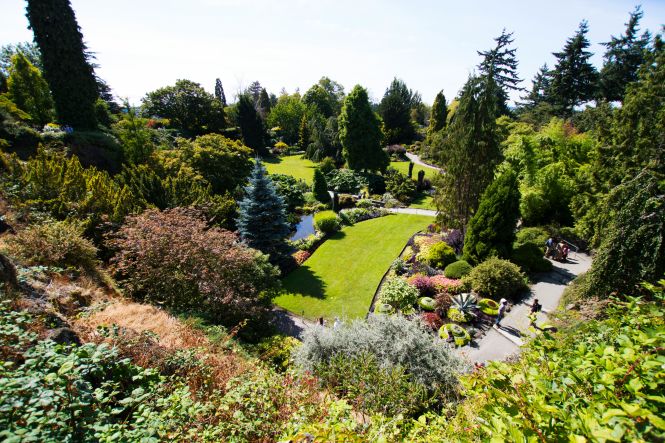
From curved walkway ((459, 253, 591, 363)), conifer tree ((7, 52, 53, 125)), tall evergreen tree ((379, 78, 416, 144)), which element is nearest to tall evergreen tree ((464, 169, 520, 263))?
curved walkway ((459, 253, 591, 363))

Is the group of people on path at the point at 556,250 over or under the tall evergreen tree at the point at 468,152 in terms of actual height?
under

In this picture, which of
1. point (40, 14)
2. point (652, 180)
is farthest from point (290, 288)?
point (40, 14)

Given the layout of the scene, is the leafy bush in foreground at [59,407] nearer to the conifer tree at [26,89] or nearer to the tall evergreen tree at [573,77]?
the conifer tree at [26,89]

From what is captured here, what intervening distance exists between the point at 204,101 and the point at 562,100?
4691cm

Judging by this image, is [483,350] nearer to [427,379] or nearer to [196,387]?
[427,379]

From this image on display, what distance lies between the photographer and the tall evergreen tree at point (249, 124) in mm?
47594

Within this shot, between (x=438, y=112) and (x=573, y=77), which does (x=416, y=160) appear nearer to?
(x=438, y=112)

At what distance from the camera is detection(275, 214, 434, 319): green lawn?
14561 mm

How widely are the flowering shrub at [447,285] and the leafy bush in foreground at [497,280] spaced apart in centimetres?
62

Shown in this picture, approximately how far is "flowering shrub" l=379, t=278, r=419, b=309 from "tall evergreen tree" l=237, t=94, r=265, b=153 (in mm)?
40475

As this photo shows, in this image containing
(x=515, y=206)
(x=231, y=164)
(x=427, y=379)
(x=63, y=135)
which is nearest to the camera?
(x=427, y=379)

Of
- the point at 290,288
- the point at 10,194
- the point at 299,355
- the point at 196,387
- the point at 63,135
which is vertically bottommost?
the point at 290,288

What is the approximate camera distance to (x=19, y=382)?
9.50 feet

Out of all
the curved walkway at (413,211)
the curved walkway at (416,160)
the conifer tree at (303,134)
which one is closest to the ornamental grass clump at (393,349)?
the curved walkway at (413,211)
